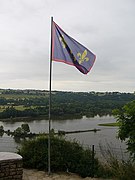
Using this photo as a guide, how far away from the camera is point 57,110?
50.7 meters

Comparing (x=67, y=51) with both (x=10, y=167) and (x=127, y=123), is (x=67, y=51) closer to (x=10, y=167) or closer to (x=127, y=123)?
(x=127, y=123)

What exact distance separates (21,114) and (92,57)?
4211cm

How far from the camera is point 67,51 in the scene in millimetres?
5004

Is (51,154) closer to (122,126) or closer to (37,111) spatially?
(122,126)

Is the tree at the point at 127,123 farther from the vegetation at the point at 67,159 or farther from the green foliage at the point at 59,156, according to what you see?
the green foliage at the point at 59,156

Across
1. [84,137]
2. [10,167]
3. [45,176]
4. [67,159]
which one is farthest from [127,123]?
[84,137]

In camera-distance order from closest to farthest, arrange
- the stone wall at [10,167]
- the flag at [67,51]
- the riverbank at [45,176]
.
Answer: the stone wall at [10,167] → the riverbank at [45,176] → the flag at [67,51]

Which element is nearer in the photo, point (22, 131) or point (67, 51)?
point (67, 51)

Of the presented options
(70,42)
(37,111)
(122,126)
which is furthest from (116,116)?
(37,111)

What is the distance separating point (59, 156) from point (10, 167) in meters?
1.23

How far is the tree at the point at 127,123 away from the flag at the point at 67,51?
57.0 inches

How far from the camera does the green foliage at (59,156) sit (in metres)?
5.07

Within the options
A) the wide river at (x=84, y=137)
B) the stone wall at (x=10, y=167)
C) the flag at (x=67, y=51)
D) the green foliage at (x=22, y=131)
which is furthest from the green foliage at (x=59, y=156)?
the green foliage at (x=22, y=131)

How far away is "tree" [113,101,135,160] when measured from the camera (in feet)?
12.8
